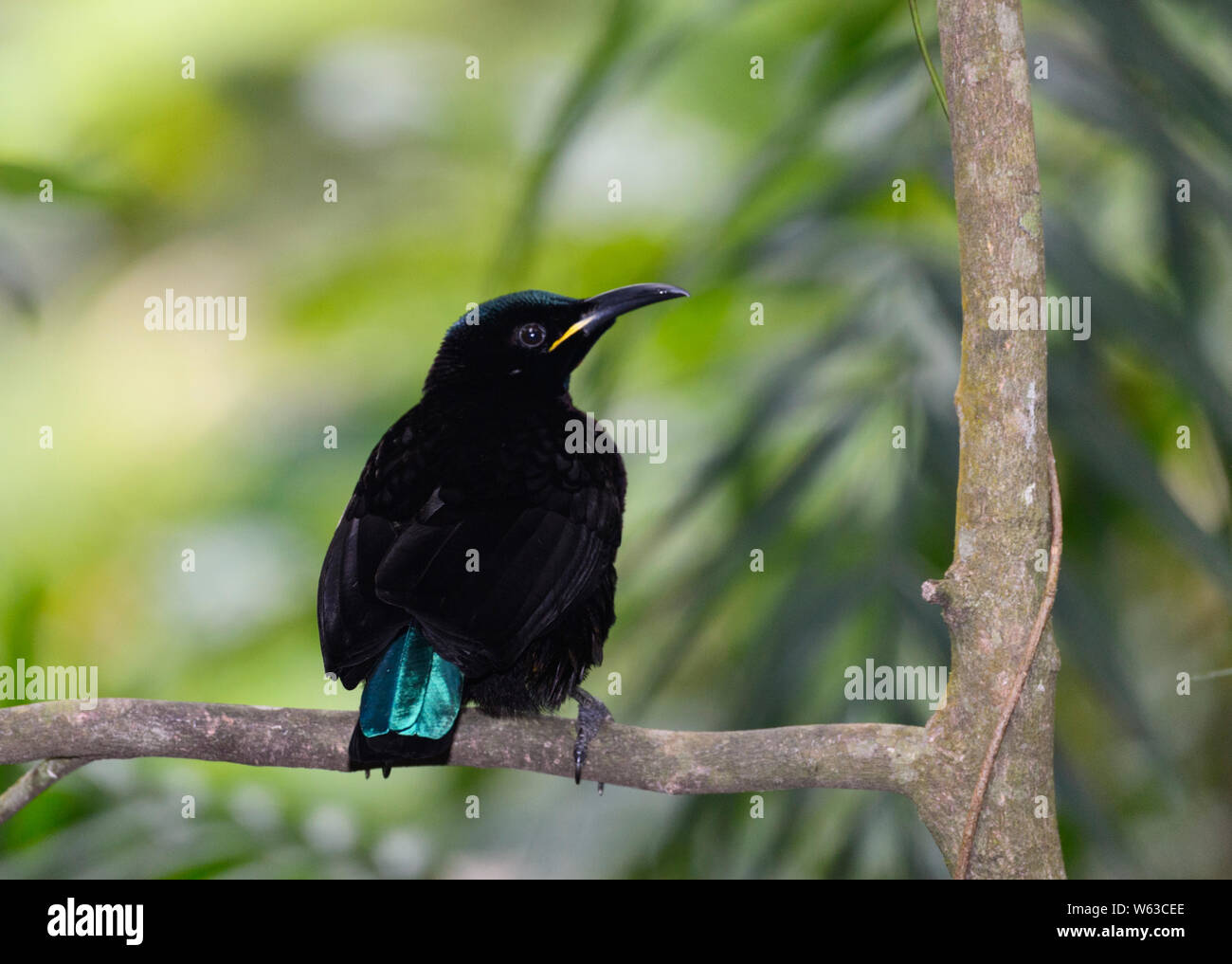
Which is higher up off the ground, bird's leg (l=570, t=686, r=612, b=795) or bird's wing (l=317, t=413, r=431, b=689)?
bird's wing (l=317, t=413, r=431, b=689)

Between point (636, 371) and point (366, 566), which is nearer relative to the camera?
point (366, 566)

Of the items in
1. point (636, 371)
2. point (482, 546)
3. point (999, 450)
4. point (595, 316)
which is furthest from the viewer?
point (636, 371)

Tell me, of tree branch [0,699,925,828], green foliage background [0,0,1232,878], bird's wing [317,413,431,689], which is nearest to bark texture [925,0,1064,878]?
tree branch [0,699,925,828]

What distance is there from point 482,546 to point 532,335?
666 millimetres

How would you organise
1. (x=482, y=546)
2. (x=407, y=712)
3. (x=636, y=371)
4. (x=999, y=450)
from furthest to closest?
(x=636, y=371)
(x=482, y=546)
(x=407, y=712)
(x=999, y=450)

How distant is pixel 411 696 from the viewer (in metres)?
1.89

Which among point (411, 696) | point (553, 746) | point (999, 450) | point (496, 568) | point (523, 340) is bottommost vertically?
point (553, 746)

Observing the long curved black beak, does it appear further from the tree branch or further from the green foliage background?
the tree branch

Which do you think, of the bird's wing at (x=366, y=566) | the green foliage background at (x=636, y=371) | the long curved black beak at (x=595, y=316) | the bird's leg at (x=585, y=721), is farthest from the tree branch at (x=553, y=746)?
the long curved black beak at (x=595, y=316)

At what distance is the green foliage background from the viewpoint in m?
2.22

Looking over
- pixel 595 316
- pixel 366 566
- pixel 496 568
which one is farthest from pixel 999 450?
pixel 595 316

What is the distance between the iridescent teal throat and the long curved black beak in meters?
0.87

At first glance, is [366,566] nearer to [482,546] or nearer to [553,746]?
[482,546]

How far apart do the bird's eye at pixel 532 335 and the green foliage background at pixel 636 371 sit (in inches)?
4.8
